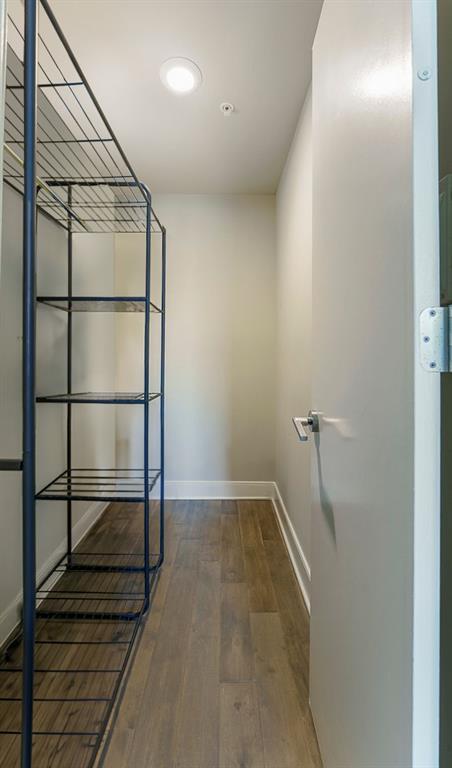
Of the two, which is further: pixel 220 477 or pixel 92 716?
pixel 220 477

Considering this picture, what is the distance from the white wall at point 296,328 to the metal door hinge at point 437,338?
965mm

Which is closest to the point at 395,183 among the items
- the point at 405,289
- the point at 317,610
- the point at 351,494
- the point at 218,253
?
the point at 405,289

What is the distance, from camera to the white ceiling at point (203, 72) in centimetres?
132

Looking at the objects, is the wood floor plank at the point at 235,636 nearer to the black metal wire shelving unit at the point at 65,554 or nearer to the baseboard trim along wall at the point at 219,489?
the black metal wire shelving unit at the point at 65,554

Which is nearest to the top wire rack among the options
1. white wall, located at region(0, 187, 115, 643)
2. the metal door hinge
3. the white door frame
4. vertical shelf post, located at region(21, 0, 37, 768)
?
white wall, located at region(0, 187, 115, 643)

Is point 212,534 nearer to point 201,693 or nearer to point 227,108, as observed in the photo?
point 201,693

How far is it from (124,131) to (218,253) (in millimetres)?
1014

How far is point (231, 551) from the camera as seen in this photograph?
2064 millimetres

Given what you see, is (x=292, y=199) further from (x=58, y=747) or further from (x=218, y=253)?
(x=58, y=747)

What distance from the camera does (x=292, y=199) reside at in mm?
2078

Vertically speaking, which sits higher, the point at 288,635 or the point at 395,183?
the point at 395,183

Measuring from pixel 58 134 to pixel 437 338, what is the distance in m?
1.79

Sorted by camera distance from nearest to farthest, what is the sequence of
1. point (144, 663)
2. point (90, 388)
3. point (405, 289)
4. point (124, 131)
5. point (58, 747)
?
point (405, 289) → point (58, 747) → point (144, 663) → point (124, 131) → point (90, 388)

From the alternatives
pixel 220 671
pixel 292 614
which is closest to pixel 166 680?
pixel 220 671
